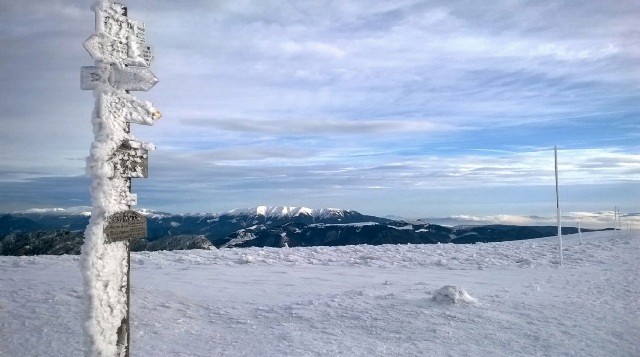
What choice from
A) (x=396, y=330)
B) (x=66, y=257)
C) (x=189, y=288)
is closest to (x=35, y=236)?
(x=66, y=257)

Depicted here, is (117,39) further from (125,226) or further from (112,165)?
(125,226)

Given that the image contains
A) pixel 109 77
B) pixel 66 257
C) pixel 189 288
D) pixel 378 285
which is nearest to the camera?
pixel 109 77

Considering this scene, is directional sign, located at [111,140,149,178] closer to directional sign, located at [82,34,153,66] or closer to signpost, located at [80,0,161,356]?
signpost, located at [80,0,161,356]

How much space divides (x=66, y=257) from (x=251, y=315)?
11.5 metres

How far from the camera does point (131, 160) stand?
6.92 m

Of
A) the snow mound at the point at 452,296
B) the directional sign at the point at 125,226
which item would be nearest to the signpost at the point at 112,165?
the directional sign at the point at 125,226

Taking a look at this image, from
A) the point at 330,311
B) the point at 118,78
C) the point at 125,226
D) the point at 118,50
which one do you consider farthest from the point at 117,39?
the point at 330,311

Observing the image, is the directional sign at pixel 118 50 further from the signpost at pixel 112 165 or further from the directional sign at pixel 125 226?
the directional sign at pixel 125 226

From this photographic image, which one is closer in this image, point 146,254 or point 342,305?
point 342,305

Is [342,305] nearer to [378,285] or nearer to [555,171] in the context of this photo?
[378,285]

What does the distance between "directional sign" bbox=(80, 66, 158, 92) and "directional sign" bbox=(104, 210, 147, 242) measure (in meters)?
1.75

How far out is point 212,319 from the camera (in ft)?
36.6

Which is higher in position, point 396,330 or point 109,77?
point 109,77

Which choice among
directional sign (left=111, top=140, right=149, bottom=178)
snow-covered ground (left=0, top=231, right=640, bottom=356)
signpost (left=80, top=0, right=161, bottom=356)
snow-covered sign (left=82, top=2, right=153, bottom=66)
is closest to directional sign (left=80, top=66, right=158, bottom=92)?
signpost (left=80, top=0, right=161, bottom=356)
